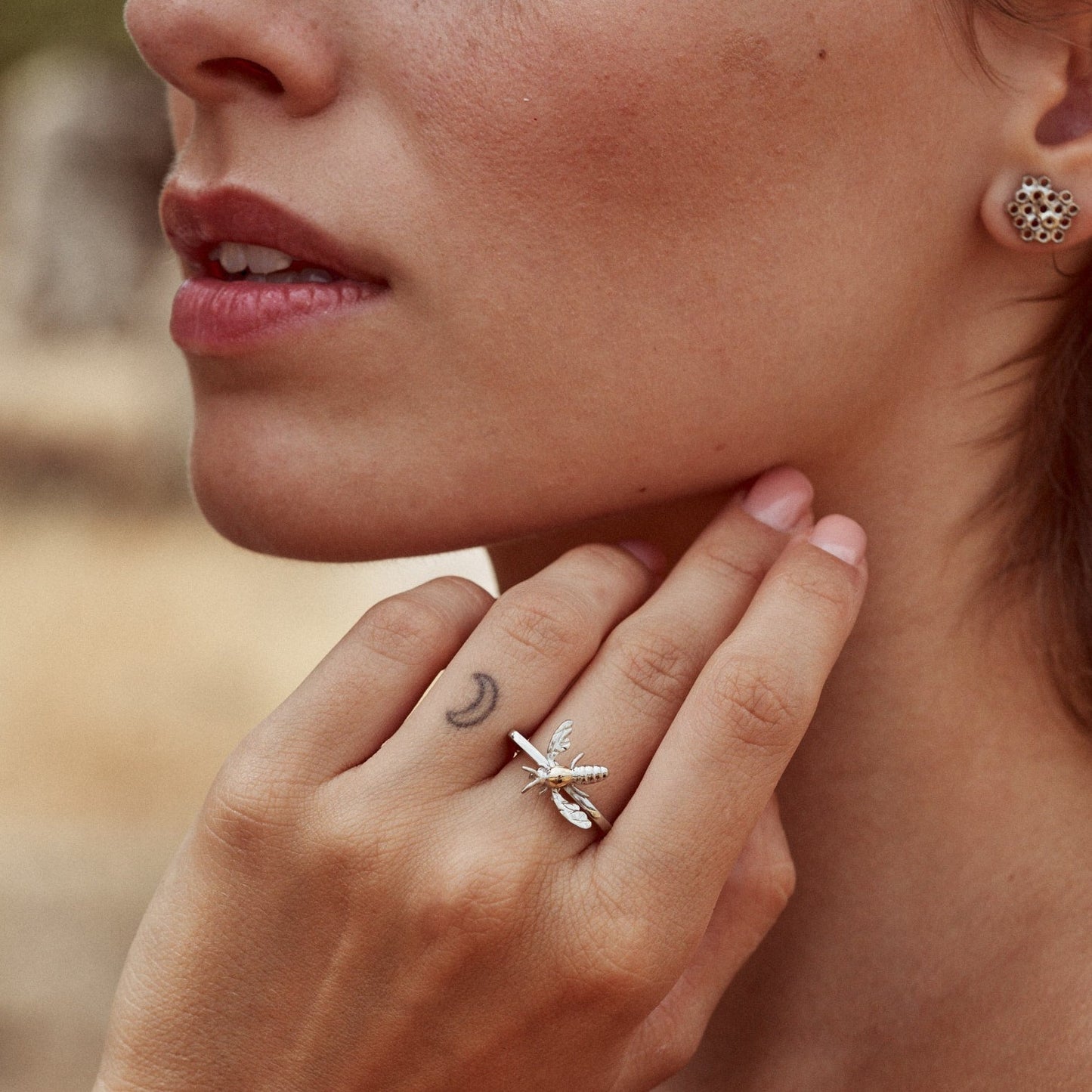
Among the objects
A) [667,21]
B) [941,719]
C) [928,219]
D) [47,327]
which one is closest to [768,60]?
[667,21]

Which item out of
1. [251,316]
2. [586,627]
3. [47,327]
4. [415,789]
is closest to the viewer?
[415,789]

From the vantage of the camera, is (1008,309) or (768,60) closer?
(768,60)

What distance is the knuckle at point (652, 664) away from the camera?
1.41 meters

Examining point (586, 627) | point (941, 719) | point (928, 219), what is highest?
point (928, 219)

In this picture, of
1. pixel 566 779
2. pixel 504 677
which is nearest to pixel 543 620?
pixel 504 677

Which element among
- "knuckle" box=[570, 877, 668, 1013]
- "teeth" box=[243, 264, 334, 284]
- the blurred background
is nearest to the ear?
"teeth" box=[243, 264, 334, 284]

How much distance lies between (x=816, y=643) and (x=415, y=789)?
44 cm

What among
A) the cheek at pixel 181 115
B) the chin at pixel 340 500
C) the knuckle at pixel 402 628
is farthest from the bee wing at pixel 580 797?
the cheek at pixel 181 115

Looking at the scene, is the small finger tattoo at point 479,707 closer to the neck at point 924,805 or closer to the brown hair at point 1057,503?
the neck at point 924,805

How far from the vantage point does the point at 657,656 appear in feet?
4.67

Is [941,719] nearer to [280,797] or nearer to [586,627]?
[586,627]

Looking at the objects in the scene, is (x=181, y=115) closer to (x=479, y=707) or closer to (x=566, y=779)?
(x=479, y=707)

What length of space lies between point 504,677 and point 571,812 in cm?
16

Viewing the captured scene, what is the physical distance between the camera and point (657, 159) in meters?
1.37
